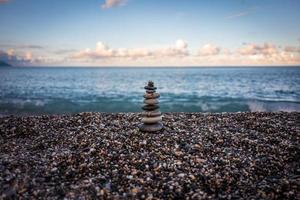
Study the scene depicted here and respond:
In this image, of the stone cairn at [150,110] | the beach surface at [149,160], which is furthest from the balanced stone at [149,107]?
the beach surface at [149,160]

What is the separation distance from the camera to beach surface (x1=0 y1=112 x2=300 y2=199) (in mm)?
5215

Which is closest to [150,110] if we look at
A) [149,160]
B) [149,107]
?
[149,107]

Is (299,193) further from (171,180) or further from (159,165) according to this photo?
(159,165)

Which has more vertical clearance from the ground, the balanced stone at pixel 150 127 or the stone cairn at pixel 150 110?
the stone cairn at pixel 150 110

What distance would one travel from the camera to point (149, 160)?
659cm

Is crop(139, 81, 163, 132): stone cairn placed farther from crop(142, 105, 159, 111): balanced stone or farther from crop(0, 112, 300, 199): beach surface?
crop(0, 112, 300, 199): beach surface

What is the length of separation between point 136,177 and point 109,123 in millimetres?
4898

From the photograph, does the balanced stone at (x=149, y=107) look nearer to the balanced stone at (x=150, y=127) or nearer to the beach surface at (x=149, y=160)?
the balanced stone at (x=150, y=127)

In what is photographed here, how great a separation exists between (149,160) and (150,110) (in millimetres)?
2658

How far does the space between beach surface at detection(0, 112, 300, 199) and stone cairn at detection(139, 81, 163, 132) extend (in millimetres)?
310

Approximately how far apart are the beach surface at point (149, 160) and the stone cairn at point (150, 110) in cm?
31

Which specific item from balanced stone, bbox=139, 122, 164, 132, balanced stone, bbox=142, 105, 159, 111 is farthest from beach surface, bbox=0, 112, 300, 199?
balanced stone, bbox=142, 105, 159, 111

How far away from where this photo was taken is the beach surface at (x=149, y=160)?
5.21 meters

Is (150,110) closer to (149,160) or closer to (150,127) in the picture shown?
(150,127)
